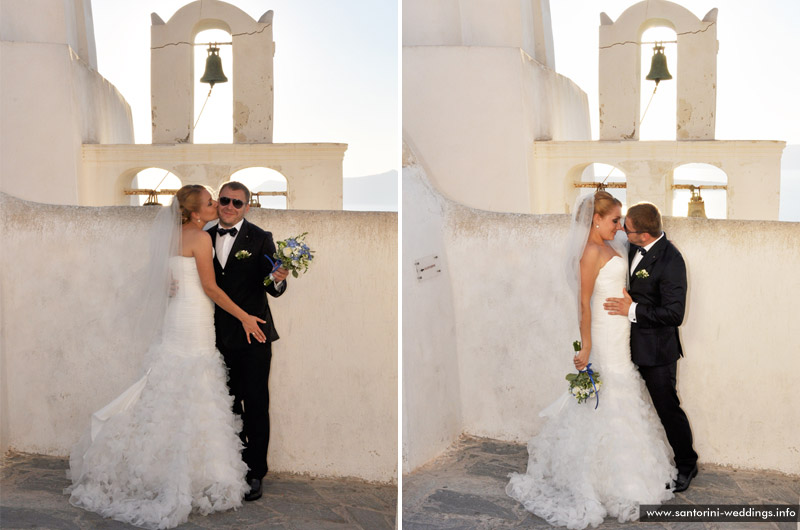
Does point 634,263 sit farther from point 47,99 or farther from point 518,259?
point 47,99

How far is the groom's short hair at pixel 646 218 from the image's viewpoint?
3943 mm

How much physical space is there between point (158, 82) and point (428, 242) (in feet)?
5.82

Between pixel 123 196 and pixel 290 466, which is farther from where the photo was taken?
pixel 290 466

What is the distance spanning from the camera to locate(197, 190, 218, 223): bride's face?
394cm

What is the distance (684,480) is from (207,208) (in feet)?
9.02

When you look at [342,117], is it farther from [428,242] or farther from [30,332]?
[30,332]

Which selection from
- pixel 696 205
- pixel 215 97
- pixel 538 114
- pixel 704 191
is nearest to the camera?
pixel 215 97

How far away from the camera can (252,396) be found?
161 inches

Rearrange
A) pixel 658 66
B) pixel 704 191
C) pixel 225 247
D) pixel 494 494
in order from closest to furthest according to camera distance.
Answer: pixel 225 247 < pixel 494 494 < pixel 704 191 < pixel 658 66

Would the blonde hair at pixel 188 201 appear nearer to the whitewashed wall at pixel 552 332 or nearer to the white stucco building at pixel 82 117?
the white stucco building at pixel 82 117

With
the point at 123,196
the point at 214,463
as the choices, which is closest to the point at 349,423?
the point at 214,463

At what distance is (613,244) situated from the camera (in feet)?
13.3

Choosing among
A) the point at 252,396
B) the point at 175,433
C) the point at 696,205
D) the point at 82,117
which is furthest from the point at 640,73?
the point at 175,433

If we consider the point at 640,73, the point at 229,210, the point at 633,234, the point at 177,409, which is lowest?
the point at 177,409
